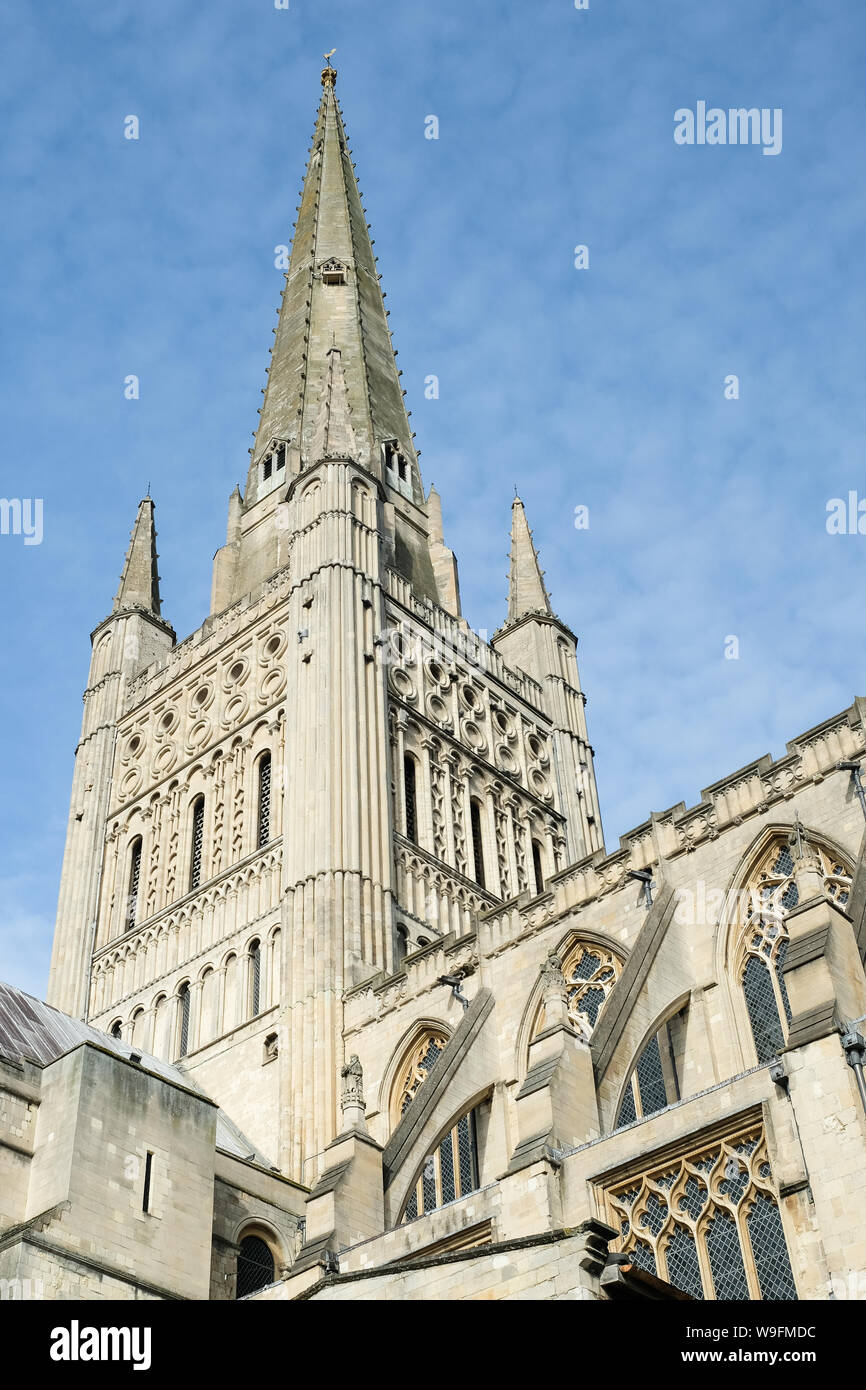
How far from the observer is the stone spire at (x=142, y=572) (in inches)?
1767

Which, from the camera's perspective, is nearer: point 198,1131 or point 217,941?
point 198,1131

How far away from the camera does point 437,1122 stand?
80.0 ft

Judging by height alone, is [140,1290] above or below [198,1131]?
below

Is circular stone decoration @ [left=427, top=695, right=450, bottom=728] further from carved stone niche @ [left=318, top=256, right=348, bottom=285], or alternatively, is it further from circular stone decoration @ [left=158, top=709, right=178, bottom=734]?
carved stone niche @ [left=318, top=256, right=348, bottom=285]

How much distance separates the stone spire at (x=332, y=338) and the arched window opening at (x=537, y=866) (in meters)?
12.1

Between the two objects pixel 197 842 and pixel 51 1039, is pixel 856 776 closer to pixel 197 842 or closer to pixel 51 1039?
pixel 51 1039

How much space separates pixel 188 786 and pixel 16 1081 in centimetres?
1601

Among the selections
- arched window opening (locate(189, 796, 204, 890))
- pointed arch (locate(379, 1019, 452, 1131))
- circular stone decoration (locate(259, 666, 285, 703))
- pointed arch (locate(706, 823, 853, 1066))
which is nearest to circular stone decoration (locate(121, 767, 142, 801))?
arched window opening (locate(189, 796, 204, 890))

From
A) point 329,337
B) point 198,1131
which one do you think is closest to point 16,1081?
point 198,1131

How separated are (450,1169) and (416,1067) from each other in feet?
8.15

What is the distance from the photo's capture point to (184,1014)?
111 ft

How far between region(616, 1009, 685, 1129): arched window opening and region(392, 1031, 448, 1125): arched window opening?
190 inches

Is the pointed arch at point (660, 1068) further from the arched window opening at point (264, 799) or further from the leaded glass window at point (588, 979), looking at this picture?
the arched window opening at point (264, 799)
